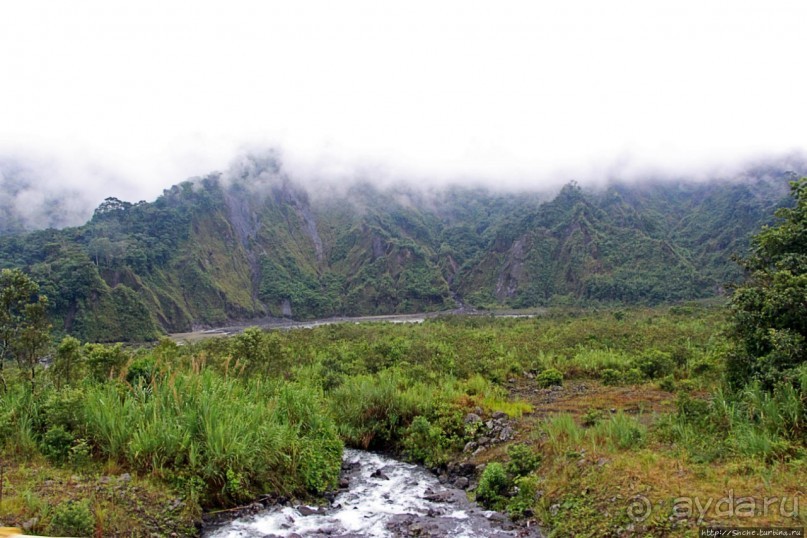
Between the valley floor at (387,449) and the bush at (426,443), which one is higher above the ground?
the valley floor at (387,449)

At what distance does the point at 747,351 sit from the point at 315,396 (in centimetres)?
1115

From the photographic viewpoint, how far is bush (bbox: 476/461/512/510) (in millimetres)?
10273

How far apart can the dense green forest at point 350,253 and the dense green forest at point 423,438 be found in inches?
2573

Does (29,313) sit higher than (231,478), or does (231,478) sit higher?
(29,313)

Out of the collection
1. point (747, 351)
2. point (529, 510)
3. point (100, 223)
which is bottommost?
point (529, 510)

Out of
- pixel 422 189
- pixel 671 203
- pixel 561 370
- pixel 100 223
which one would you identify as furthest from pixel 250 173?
pixel 561 370

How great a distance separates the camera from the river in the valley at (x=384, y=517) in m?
8.85

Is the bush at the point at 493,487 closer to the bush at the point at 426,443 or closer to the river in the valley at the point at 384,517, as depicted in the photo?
the river in the valley at the point at 384,517

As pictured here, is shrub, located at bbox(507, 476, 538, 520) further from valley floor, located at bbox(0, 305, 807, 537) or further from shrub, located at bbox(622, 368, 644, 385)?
shrub, located at bbox(622, 368, 644, 385)

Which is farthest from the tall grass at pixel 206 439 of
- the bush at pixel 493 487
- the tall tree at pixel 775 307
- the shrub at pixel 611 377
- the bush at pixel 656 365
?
the bush at pixel 656 365

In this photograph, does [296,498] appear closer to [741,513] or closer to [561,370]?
[741,513]

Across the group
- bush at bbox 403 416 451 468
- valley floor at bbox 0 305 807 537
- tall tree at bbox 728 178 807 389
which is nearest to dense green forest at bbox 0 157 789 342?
valley floor at bbox 0 305 807 537

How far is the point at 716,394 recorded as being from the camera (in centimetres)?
1132

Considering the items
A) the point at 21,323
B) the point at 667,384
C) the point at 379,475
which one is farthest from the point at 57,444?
the point at 667,384
